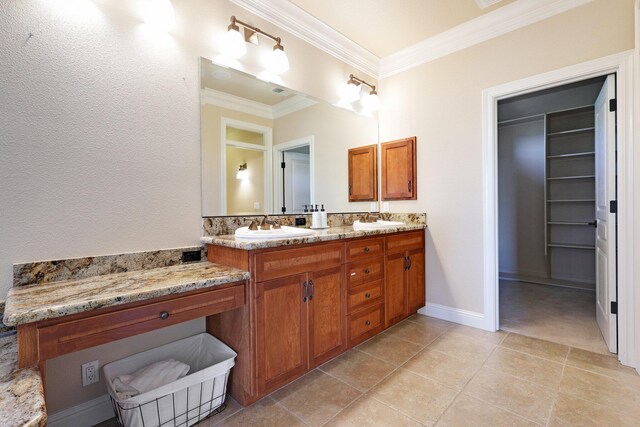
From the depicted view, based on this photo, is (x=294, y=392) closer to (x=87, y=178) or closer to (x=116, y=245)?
(x=116, y=245)

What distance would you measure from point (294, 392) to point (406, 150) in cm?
243

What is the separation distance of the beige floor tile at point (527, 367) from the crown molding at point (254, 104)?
2410 millimetres

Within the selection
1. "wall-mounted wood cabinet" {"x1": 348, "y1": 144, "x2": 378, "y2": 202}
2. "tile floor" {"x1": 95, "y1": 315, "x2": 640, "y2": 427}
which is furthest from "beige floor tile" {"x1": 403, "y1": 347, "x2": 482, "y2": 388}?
"wall-mounted wood cabinet" {"x1": 348, "y1": 144, "x2": 378, "y2": 202}

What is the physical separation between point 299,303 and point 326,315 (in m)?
0.27

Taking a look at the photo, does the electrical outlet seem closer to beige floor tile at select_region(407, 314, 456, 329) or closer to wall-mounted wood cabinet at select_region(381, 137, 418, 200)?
beige floor tile at select_region(407, 314, 456, 329)

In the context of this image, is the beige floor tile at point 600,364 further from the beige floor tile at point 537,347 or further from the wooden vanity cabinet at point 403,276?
the wooden vanity cabinet at point 403,276

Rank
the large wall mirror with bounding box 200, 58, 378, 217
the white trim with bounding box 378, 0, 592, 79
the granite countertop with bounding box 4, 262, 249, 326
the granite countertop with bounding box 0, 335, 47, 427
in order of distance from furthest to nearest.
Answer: the white trim with bounding box 378, 0, 592, 79 < the large wall mirror with bounding box 200, 58, 378, 217 < the granite countertop with bounding box 4, 262, 249, 326 < the granite countertop with bounding box 0, 335, 47, 427

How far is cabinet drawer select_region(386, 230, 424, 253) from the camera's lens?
2537 mm

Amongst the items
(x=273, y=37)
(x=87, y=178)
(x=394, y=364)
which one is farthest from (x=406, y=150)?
(x=87, y=178)

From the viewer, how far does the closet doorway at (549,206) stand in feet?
11.4

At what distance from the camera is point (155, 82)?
1732 millimetres

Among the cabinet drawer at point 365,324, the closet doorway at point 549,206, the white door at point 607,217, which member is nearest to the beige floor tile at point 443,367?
the cabinet drawer at point 365,324

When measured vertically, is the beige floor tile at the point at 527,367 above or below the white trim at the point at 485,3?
below

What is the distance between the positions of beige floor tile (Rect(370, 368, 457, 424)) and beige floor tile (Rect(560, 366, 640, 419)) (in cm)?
74
